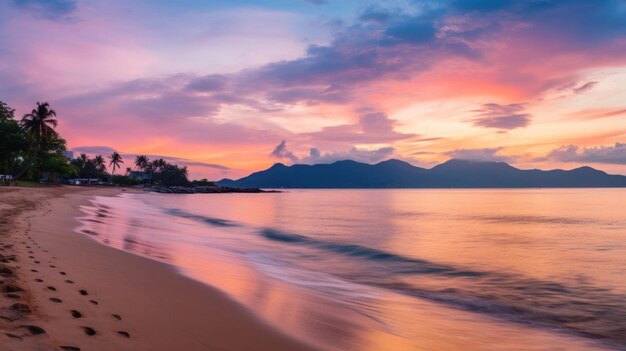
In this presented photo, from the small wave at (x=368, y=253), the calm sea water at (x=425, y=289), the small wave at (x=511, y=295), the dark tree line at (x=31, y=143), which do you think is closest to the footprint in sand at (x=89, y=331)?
the calm sea water at (x=425, y=289)

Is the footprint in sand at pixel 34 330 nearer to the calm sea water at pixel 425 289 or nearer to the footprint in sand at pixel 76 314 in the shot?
the footprint in sand at pixel 76 314

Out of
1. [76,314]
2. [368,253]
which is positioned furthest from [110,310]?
[368,253]

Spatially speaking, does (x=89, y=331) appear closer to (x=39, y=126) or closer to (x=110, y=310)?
(x=110, y=310)

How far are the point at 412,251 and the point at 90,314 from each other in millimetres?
18344

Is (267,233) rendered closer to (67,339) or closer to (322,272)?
(322,272)

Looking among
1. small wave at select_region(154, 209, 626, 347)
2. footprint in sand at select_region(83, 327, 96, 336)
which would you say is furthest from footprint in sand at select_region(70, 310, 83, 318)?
small wave at select_region(154, 209, 626, 347)

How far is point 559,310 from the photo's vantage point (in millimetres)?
10250

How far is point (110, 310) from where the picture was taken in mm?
5793

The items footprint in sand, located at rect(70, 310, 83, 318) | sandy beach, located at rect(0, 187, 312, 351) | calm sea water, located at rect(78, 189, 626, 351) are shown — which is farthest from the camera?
calm sea water, located at rect(78, 189, 626, 351)

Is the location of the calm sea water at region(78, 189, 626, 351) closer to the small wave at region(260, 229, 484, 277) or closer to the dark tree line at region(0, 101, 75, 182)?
the small wave at region(260, 229, 484, 277)

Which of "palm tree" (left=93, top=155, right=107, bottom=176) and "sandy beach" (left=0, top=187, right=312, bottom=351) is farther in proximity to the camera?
"palm tree" (left=93, top=155, right=107, bottom=176)

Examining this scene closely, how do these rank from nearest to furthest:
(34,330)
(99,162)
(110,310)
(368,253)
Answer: (34,330)
(110,310)
(368,253)
(99,162)

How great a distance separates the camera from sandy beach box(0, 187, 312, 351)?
442 centimetres

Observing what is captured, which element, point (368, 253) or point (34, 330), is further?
point (368, 253)
